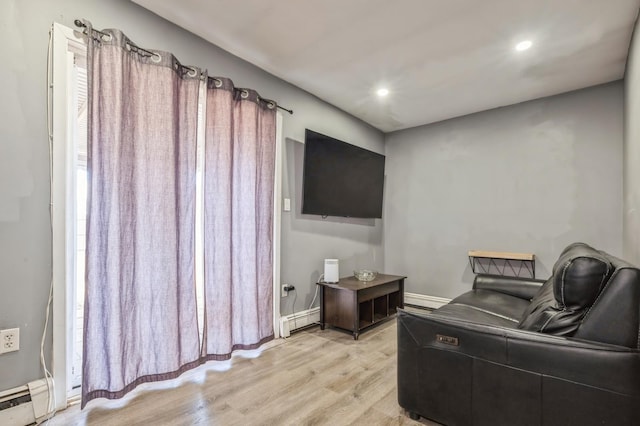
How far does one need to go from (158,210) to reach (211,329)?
961mm

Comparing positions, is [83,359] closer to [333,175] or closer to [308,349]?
[308,349]

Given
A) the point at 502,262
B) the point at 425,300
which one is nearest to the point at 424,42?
the point at 502,262

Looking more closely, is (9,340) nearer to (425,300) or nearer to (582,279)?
(582,279)

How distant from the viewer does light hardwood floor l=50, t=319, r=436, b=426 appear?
1.70m

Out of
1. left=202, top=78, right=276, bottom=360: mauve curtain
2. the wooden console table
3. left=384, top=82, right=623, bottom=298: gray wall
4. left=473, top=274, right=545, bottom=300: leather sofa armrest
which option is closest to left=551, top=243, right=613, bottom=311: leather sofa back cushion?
left=473, top=274, right=545, bottom=300: leather sofa armrest

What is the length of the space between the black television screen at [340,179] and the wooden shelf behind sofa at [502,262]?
4.22 ft

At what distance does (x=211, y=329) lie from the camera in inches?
91.5

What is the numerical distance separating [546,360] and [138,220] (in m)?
2.27

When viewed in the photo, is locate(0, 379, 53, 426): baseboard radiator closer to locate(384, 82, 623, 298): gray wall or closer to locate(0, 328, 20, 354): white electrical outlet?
locate(0, 328, 20, 354): white electrical outlet

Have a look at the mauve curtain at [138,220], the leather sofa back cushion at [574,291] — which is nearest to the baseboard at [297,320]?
the mauve curtain at [138,220]

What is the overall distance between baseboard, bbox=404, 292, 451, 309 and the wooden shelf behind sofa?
22.2 inches

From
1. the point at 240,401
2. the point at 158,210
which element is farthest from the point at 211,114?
the point at 240,401

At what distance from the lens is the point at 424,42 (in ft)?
7.77

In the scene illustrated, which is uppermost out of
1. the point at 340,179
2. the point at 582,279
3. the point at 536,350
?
the point at 340,179
